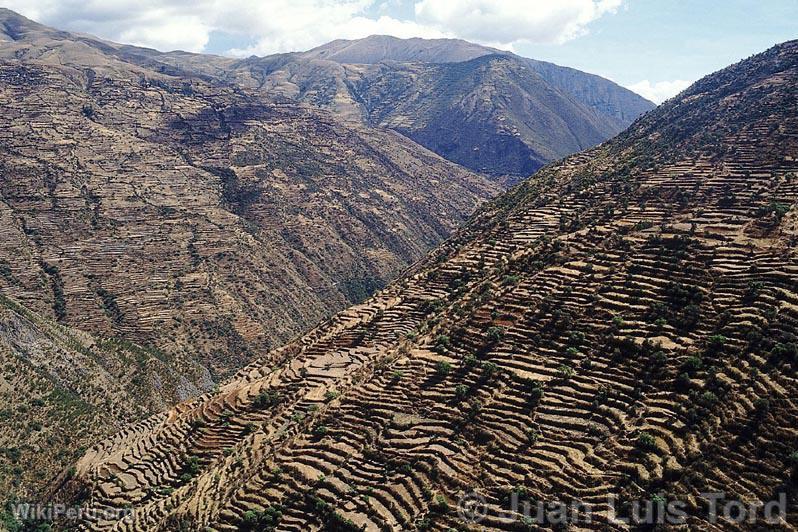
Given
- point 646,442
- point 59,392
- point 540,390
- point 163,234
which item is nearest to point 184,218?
point 163,234

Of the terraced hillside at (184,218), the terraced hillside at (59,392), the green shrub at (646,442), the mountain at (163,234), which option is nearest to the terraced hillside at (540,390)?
the green shrub at (646,442)

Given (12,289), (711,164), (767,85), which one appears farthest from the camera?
(12,289)

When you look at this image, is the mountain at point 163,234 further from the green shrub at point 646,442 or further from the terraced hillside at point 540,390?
the green shrub at point 646,442

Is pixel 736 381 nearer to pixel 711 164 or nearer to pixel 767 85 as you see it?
pixel 711 164

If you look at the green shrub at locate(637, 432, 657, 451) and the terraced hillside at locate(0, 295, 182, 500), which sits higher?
the green shrub at locate(637, 432, 657, 451)

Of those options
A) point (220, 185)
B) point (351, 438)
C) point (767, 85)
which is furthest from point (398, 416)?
point (220, 185)

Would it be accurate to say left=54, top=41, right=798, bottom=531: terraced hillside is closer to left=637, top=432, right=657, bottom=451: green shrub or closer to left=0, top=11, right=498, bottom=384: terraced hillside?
left=637, top=432, right=657, bottom=451: green shrub

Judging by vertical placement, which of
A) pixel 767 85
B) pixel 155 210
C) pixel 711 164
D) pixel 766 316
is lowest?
pixel 155 210

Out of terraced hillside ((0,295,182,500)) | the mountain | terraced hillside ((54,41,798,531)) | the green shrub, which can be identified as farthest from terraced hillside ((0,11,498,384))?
the green shrub
